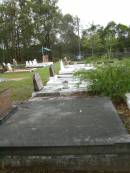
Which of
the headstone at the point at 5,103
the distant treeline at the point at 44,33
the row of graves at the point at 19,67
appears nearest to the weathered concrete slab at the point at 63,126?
the headstone at the point at 5,103

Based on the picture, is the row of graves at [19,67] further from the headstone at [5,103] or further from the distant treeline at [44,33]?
the headstone at [5,103]

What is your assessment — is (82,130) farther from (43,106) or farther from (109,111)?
(43,106)

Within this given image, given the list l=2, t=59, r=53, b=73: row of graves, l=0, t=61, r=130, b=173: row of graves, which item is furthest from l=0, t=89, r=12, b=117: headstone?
l=2, t=59, r=53, b=73: row of graves

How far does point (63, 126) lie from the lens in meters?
5.09

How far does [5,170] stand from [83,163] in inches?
39.6

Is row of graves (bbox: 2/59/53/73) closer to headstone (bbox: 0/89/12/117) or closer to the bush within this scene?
the bush

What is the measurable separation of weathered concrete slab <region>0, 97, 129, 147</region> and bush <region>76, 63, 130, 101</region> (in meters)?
1.28

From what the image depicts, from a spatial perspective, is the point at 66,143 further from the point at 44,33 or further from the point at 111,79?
the point at 44,33

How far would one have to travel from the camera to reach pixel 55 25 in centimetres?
4328

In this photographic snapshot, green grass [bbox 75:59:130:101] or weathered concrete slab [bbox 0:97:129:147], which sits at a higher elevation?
green grass [bbox 75:59:130:101]

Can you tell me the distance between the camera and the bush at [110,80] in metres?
8.16

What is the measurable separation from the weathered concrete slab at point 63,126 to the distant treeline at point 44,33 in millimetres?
33116

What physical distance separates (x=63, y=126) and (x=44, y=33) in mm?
38900

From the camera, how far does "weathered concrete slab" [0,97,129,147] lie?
438 centimetres
